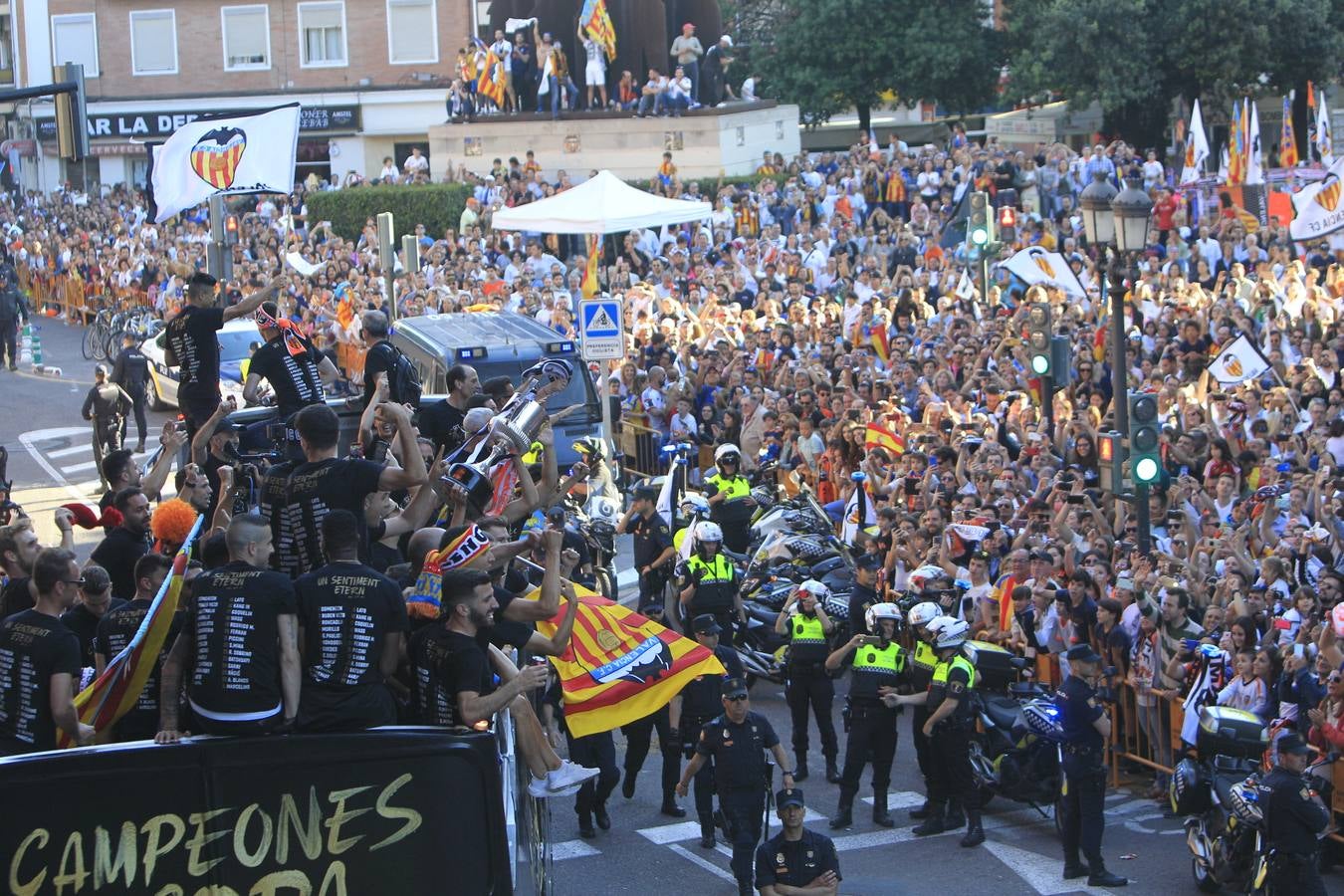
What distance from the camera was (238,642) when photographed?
23.4 ft

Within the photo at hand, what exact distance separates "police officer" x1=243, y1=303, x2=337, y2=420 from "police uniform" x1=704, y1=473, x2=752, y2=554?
6.64m

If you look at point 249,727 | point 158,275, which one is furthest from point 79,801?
point 158,275

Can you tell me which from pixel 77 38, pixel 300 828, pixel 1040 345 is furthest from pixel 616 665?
pixel 77 38

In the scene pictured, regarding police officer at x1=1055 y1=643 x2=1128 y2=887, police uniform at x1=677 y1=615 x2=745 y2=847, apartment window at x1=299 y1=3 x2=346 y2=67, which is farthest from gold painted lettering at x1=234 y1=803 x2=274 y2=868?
apartment window at x1=299 y1=3 x2=346 y2=67

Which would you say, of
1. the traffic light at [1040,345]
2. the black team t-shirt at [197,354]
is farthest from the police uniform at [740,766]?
the traffic light at [1040,345]

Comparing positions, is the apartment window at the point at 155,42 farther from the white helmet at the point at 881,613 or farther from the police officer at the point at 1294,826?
the police officer at the point at 1294,826

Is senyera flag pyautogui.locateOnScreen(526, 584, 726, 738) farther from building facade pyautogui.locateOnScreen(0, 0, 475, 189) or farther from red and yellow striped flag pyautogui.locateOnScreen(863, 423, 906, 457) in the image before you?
building facade pyautogui.locateOnScreen(0, 0, 475, 189)

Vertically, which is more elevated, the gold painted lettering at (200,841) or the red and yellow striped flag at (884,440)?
the gold painted lettering at (200,841)

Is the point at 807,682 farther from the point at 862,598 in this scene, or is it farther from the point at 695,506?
the point at 695,506

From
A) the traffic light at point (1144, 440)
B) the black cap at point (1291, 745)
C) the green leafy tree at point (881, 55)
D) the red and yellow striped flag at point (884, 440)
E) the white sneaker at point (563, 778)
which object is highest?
the green leafy tree at point (881, 55)

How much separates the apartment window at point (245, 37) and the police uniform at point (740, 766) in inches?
2072

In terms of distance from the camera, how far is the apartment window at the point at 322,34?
6112 centimetres

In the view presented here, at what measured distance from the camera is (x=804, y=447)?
2056 cm

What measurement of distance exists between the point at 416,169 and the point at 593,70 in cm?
478
